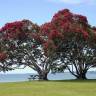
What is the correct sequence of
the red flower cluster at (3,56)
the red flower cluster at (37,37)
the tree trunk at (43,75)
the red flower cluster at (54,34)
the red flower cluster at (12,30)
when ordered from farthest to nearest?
1. the tree trunk at (43,75)
2. the red flower cluster at (37,37)
3. the red flower cluster at (12,30)
4. the red flower cluster at (3,56)
5. the red flower cluster at (54,34)

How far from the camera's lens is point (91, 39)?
148 feet

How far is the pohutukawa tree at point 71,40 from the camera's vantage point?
4394 cm

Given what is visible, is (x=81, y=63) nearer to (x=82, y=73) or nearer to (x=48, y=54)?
(x=82, y=73)

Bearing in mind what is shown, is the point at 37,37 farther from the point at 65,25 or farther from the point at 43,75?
the point at 43,75

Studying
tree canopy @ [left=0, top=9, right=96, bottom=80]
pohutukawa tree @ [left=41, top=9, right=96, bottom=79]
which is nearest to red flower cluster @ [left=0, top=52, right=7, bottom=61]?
tree canopy @ [left=0, top=9, right=96, bottom=80]

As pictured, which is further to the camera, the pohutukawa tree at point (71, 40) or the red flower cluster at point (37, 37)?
the red flower cluster at point (37, 37)

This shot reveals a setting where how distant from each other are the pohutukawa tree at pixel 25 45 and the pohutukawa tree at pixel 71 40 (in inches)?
59.0

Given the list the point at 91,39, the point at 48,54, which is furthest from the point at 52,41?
the point at 91,39

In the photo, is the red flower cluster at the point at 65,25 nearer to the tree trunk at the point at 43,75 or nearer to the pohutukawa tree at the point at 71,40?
the pohutukawa tree at the point at 71,40

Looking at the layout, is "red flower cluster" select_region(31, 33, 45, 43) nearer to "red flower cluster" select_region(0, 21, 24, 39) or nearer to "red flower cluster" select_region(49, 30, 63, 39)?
"red flower cluster" select_region(0, 21, 24, 39)

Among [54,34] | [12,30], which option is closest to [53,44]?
[54,34]

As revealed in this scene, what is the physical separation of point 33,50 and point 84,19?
279 inches

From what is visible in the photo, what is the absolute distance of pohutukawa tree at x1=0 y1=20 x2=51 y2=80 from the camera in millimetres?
46688

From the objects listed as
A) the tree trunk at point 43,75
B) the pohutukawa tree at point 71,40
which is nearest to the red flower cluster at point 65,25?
the pohutukawa tree at point 71,40
